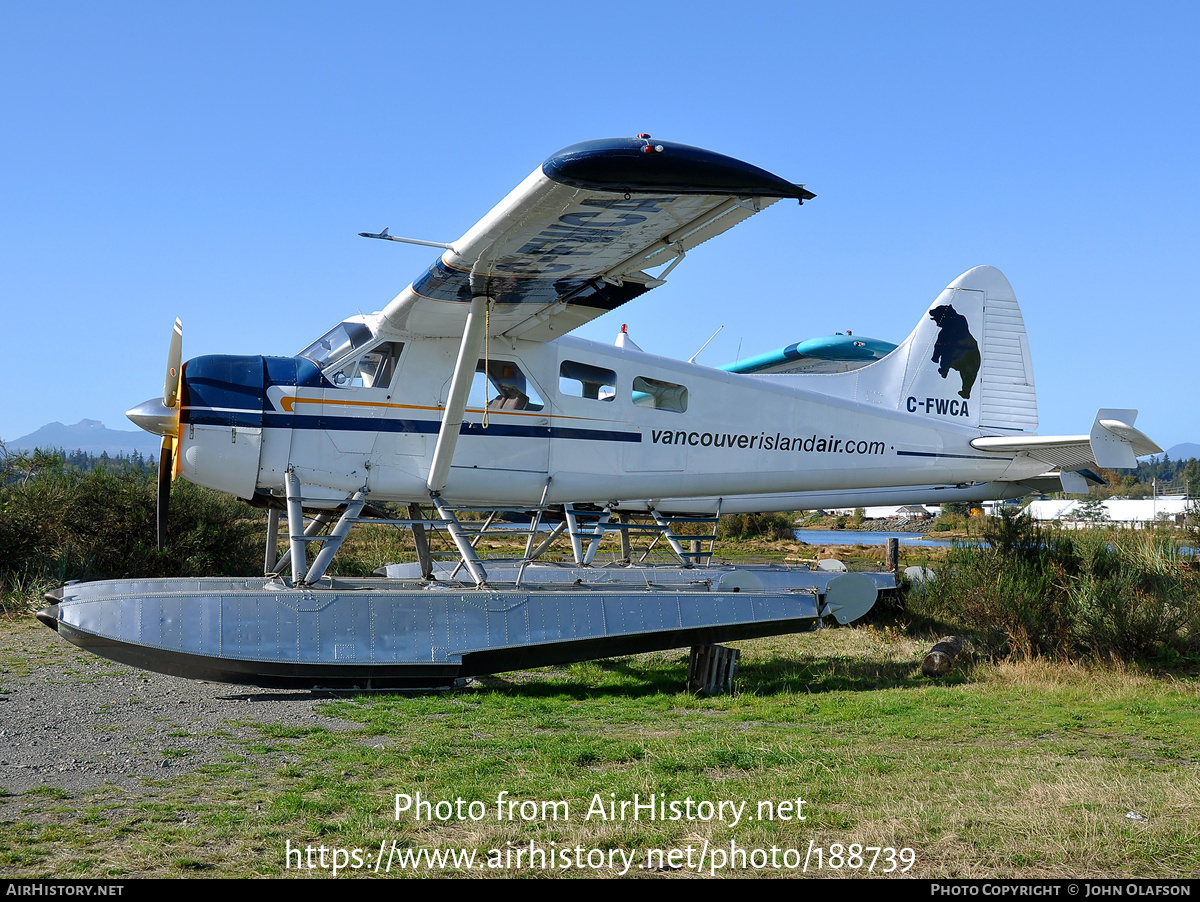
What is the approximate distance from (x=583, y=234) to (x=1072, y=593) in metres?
7.27

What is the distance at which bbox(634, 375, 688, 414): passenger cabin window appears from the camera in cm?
952

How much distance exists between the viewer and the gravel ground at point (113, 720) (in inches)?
194

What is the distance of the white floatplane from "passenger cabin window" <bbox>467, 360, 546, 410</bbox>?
0.02 m

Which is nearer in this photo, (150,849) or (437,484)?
(150,849)

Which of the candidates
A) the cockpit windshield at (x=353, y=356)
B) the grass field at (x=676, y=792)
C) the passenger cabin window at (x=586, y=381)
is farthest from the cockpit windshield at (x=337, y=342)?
the grass field at (x=676, y=792)

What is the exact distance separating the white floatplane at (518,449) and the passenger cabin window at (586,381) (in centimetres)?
3

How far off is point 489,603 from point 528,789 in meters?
3.21

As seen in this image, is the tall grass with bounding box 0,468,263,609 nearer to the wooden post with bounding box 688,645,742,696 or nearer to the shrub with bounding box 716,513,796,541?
the wooden post with bounding box 688,645,742,696

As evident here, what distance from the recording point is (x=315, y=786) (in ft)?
15.2

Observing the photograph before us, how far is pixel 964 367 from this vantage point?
1216 centimetres

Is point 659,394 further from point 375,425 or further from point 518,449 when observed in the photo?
point 375,425

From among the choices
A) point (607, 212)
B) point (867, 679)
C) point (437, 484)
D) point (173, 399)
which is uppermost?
point (607, 212)
